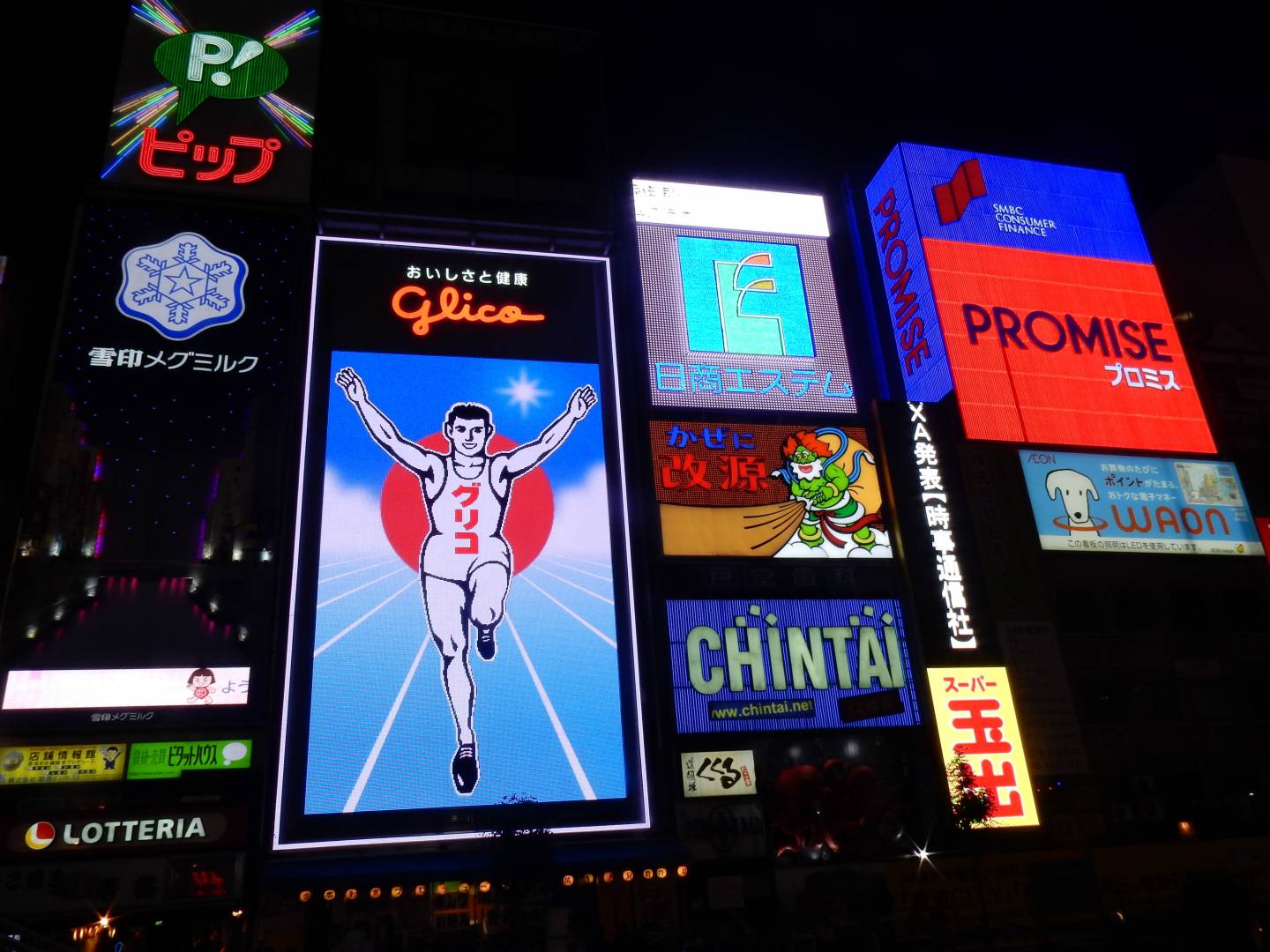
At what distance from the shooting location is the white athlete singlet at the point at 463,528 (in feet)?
53.7

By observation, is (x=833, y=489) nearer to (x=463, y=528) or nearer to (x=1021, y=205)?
(x=463, y=528)

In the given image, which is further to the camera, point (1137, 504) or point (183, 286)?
point (1137, 504)

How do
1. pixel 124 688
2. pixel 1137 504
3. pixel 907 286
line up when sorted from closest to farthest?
pixel 124 688 → pixel 1137 504 → pixel 907 286

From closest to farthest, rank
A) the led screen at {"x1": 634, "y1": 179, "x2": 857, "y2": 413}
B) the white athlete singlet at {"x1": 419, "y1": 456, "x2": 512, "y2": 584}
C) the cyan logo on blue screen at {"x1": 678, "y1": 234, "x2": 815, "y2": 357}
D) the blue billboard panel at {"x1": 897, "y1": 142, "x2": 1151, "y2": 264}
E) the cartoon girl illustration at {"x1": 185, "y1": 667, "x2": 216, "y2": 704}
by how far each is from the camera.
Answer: the cartoon girl illustration at {"x1": 185, "y1": 667, "x2": 216, "y2": 704}
the white athlete singlet at {"x1": 419, "y1": 456, "x2": 512, "y2": 584}
the led screen at {"x1": 634, "y1": 179, "x2": 857, "y2": 413}
the cyan logo on blue screen at {"x1": 678, "y1": 234, "x2": 815, "y2": 357}
the blue billboard panel at {"x1": 897, "y1": 142, "x2": 1151, "y2": 264}

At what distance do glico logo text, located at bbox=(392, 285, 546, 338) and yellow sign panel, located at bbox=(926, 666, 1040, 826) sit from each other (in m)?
10.8

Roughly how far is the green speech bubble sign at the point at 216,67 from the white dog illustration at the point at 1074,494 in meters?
19.5

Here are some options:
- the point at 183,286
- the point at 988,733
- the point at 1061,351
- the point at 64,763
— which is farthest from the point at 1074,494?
the point at 64,763

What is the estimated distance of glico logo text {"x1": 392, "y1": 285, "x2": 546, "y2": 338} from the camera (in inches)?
734

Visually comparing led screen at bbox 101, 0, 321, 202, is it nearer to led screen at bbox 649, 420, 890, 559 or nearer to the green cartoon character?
led screen at bbox 649, 420, 890, 559

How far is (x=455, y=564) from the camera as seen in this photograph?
53.8ft

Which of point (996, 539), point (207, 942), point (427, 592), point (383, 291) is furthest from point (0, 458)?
point (996, 539)

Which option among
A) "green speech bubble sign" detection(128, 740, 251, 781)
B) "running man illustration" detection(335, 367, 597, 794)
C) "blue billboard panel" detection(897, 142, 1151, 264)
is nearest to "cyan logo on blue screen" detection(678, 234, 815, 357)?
"running man illustration" detection(335, 367, 597, 794)

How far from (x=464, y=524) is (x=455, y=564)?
78cm

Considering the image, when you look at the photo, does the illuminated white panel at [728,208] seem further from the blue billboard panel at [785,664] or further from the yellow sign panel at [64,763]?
the yellow sign panel at [64,763]
